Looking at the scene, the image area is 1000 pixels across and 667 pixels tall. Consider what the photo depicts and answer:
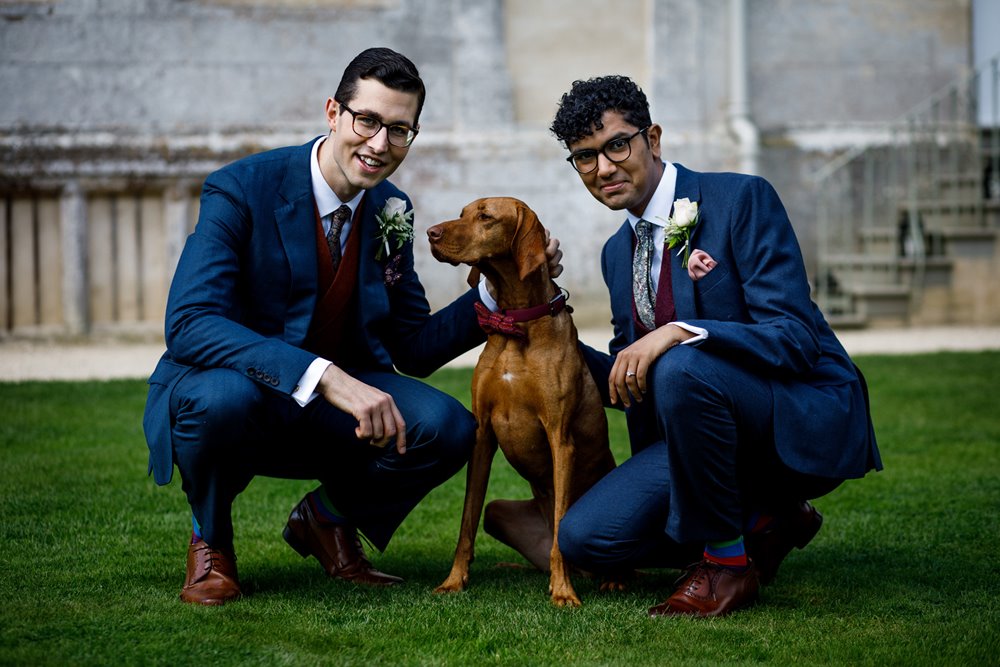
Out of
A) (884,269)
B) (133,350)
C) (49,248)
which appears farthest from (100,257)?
(884,269)

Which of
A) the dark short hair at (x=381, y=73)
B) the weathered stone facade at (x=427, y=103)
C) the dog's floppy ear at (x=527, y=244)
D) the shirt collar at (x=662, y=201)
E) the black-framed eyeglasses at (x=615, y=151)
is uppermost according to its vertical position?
the weathered stone facade at (x=427, y=103)

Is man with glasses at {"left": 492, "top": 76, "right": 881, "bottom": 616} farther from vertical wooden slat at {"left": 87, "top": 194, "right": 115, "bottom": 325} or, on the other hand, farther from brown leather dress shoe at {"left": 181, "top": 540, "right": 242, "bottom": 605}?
vertical wooden slat at {"left": 87, "top": 194, "right": 115, "bottom": 325}

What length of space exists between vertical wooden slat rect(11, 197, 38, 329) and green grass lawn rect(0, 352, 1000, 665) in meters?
5.13

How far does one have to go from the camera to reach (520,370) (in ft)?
13.0

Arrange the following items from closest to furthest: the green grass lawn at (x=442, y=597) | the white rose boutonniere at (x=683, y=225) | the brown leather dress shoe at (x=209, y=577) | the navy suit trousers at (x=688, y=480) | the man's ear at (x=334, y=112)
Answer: the green grass lawn at (x=442, y=597), the navy suit trousers at (x=688, y=480), the brown leather dress shoe at (x=209, y=577), the white rose boutonniere at (x=683, y=225), the man's ear at (x=334, y=112)

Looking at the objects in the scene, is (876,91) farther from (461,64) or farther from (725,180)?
(725,180)

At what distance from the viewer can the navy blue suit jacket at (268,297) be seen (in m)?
3.65

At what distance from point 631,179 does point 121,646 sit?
2036 mm

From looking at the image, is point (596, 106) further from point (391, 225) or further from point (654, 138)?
point (391, 225)

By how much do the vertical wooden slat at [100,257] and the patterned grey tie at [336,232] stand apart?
7632mm

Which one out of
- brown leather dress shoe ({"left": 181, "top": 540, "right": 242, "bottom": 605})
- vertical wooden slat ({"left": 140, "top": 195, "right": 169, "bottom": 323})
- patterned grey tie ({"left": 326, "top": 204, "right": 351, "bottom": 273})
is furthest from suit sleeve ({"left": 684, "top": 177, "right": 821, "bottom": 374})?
vertical wooden slat ({"left": 140, "top": 195, "right": 169, "bottom": 323})

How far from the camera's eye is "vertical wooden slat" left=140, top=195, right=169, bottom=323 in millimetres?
11156

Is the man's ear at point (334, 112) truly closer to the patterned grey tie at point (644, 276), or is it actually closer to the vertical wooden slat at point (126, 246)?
the patterned grey tie at point (644, 276)

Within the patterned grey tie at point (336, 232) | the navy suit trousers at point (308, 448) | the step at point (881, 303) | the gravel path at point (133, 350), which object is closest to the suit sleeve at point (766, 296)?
the navy suit trousers at point (308, 448)
